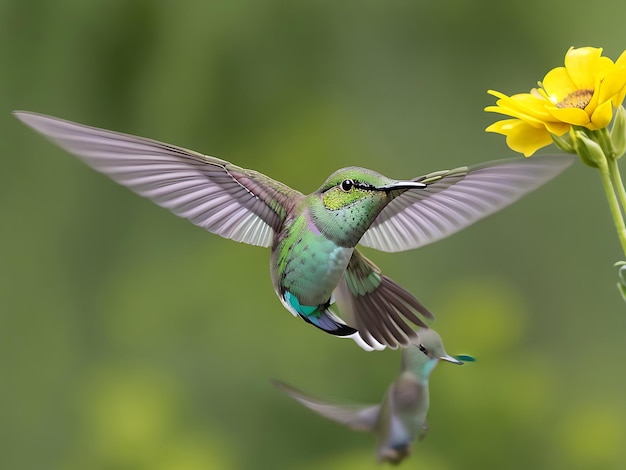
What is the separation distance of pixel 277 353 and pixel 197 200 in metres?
1.67

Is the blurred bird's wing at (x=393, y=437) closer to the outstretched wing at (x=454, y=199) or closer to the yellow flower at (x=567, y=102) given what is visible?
the outstretched wing at (x=454, y=199)

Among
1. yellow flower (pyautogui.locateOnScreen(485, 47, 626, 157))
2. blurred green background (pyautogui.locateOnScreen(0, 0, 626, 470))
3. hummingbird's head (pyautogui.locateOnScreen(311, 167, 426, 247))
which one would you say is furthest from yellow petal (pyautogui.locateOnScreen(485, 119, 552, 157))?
blurred green background (pyautogui.locateOnScreen(0, 0, 626, 470))

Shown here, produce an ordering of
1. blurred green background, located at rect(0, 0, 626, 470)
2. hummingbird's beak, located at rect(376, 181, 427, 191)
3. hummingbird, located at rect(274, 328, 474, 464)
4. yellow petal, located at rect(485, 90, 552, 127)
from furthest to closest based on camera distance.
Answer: blurred green background, located at rect(0, 0, 626, 470)
hummingbird, located at rect(274, 328, 474, 464)
yellow petal, located at rect(485, 90, 552, 127)
hummingbird's beak, located at rect(376, 181, 427, 191)

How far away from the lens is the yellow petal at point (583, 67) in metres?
0.85

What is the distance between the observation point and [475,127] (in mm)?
3094

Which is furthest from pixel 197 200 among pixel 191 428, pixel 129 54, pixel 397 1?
pixel 397 1

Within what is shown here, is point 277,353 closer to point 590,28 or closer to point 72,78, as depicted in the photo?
point 72,78

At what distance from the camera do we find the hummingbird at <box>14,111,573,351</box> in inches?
30.1

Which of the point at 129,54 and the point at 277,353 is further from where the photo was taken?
the point at 129,54

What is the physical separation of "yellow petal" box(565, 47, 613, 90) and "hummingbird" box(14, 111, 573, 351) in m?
0.14

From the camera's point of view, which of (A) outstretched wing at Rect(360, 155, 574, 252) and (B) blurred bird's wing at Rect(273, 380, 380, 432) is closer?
(A) outstretched wing at Rect(360, 155, 574, 252)

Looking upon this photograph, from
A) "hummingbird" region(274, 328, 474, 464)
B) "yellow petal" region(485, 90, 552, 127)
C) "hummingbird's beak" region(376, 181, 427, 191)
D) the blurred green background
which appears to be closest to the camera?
"hummingbird's beak" region(376, 181, 427, 191)

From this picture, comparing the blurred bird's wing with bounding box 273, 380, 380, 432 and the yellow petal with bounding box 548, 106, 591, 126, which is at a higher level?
the yellow petal with bounding box 548, 106, 591, 126

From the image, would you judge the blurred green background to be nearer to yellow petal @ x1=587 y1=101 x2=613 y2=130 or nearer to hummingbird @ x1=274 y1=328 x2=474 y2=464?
hummingbird @ x1=274 y1=328 x2=474 y2=464
